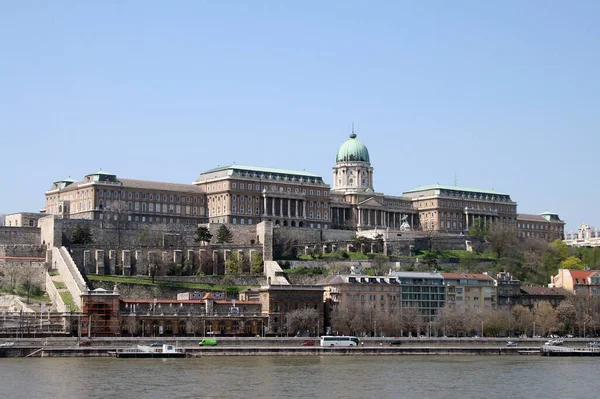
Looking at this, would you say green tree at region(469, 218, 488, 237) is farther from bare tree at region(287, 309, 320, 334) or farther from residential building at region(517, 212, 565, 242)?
bare tree at region(287, 309, 320, 334)

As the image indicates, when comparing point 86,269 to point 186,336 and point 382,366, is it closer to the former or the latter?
point 186,336

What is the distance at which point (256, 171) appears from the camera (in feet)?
501

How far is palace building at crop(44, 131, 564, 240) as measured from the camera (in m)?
140

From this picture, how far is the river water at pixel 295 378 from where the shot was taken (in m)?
63.4

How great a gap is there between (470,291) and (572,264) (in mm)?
26281

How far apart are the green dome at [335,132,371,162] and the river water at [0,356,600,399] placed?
282 feet

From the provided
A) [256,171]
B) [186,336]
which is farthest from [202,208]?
[186,336]

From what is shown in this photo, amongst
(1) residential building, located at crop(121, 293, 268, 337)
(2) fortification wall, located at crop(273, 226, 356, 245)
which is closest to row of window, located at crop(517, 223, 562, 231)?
(2) fortification wall, located at crop(273, 226, 356, 245)

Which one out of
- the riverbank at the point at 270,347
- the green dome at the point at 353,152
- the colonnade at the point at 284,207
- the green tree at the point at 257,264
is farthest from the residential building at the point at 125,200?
the riverbank at the point at 270,347

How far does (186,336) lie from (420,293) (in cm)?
2644

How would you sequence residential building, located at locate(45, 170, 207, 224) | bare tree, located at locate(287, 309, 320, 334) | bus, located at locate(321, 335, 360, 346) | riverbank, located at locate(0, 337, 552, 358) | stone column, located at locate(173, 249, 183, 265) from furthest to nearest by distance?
residential building, located at locate(45, 170, 207, 224)
stone column, located at locate(173, 249, 183, 265)
bare tree, located at locate(287, 309, 320, 334)
bus, located at locate(321, 335, 360, 346)
riverbank, located at locate(0, 337, 552, 358)

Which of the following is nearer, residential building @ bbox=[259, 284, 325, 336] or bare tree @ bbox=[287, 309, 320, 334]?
bare tree @ bbox=[287, 309, 320, 334]

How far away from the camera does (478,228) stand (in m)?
159

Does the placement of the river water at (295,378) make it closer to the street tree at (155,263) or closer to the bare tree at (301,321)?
the bare tree at (301,321)
